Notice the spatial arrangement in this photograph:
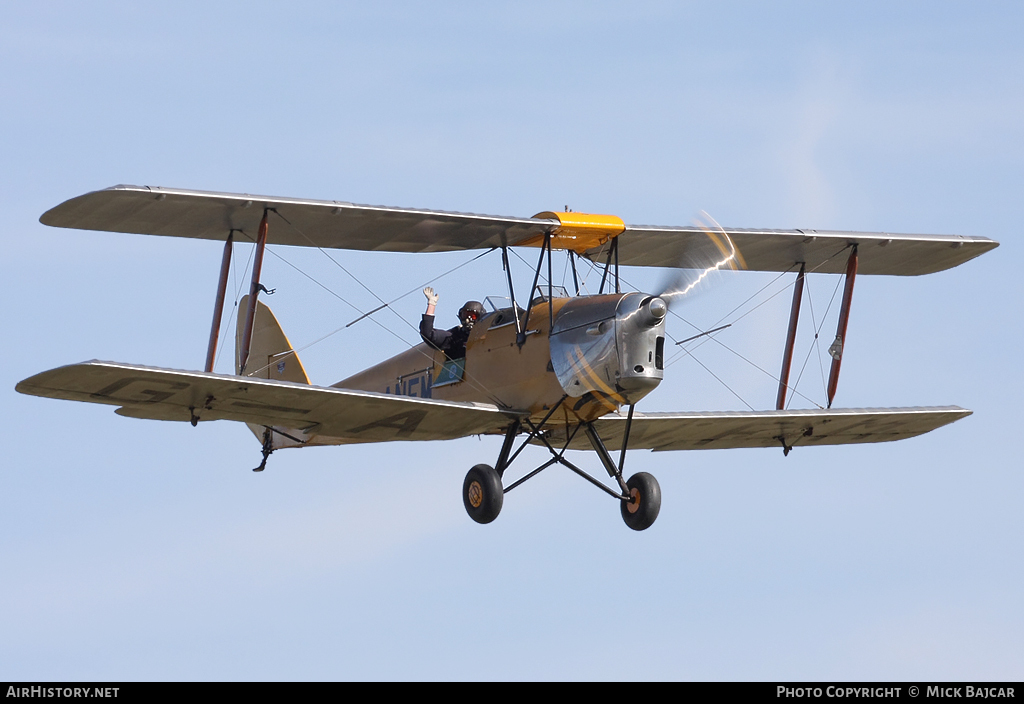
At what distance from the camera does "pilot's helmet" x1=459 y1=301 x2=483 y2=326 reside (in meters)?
15.5

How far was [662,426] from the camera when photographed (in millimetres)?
16172

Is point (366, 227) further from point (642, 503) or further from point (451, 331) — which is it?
point (642, 503)

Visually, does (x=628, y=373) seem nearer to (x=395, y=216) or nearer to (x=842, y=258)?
(x=395, y=216)

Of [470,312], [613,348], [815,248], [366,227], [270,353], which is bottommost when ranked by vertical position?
[613,348]

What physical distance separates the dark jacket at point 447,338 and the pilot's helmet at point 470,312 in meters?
0.07

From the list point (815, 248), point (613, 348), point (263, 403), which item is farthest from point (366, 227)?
point (815, 248)

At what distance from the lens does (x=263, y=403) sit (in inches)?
557

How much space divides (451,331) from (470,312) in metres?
0.30

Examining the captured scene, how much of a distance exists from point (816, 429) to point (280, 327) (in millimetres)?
6668

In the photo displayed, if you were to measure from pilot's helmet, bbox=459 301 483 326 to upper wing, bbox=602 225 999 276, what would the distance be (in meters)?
1.60

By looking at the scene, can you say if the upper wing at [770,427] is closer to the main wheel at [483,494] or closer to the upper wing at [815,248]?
the main wheel at [483,494]

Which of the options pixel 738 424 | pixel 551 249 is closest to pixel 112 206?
pixel 551 249

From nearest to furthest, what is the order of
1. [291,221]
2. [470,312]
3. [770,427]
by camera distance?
1. [291,221]
2. [470,312]
3. [770,427]

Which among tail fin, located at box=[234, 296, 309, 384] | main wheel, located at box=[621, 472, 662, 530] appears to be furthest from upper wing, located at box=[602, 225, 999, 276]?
tail fin, located at box=[234, 296, 309, 384]
